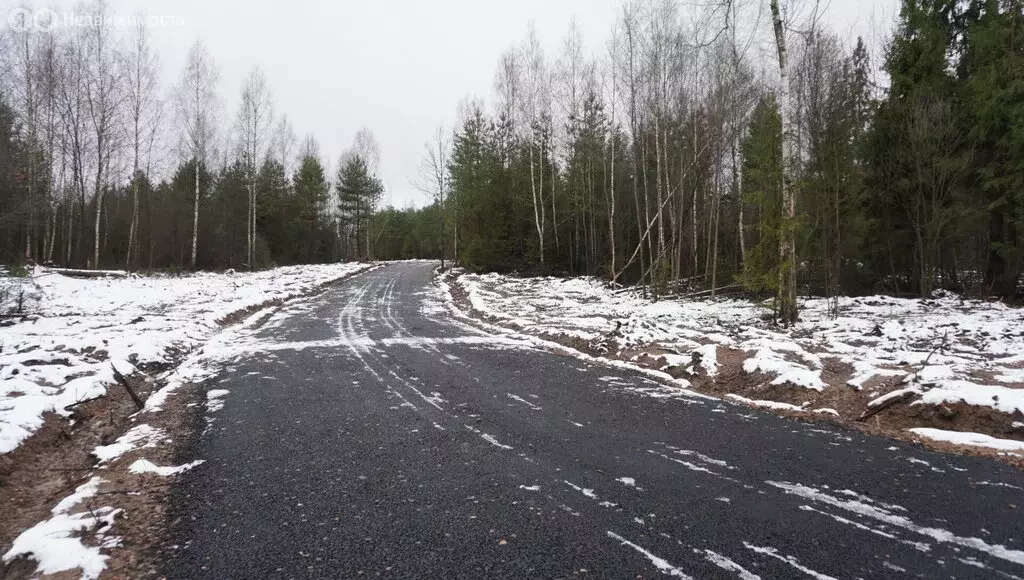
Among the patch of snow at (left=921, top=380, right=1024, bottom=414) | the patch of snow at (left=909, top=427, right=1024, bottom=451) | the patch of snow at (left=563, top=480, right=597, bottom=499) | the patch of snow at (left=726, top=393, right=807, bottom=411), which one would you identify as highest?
the patch of snow at (left=921, top=380, right=1024, bottom=414)

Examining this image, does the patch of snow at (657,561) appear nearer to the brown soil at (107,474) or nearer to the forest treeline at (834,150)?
the brown soil at (107,474)

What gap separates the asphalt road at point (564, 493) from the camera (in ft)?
9.98

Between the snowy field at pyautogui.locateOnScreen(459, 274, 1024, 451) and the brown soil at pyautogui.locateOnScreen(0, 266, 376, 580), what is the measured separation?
22.2 ft

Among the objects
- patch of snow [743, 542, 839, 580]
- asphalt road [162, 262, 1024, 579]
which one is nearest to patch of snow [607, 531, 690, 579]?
asphalt road [162, 262, 1024, 579]

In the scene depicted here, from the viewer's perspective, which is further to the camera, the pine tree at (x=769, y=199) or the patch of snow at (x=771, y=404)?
the pine tree at (x=769, y=199)

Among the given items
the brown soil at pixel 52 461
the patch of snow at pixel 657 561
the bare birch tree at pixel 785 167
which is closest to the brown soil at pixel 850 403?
the bare birch tree at pixel 785 167

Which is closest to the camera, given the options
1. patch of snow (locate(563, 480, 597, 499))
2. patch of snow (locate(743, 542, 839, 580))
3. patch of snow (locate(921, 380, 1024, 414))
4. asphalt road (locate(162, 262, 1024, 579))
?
patch of snow (locate(743, 542, 839, 580))

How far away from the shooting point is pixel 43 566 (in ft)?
10.1

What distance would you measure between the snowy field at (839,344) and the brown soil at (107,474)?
22.2 feet

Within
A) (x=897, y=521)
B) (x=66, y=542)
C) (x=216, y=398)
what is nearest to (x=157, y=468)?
(x=66, y=542)

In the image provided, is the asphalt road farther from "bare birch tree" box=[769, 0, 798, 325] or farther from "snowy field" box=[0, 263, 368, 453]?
"bare birch tree" box=[769, 0, 798, 325]

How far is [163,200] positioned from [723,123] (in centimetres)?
3785

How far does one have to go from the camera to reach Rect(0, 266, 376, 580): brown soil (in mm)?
3268

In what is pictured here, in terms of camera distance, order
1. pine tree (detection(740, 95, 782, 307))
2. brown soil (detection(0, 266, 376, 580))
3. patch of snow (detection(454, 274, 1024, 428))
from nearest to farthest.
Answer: brown soil (detection(0, 266, 376, 580))
patch of snow (detection(454, 274, 1024, 428))
pine tree (detection(740, 95, 782, 307))
